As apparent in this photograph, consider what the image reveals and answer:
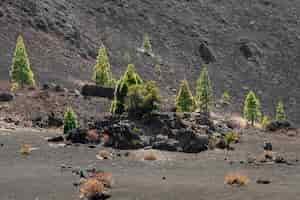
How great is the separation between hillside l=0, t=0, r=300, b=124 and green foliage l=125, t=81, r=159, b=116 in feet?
147

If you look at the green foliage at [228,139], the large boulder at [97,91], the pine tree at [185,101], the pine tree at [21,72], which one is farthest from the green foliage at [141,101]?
the pine tree at [21,72]

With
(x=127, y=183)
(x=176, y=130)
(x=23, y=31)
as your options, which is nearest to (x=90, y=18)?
(x=23, y=31)

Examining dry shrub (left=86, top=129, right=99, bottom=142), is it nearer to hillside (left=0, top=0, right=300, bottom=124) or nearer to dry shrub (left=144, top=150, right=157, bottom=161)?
dry shrub (left=144, top=150, right=157, bottom=161)

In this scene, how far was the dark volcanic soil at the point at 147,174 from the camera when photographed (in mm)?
20828

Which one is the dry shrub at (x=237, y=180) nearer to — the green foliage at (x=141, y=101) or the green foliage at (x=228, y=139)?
the green foliage at (x=228, y=139)

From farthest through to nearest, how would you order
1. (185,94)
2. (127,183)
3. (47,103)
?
(185,94)
(47,103)
(127,183)

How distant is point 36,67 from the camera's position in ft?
304

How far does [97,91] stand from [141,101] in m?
35.6

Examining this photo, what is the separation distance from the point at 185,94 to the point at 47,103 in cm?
2415

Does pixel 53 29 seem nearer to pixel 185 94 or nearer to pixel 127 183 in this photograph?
pixel 185 94

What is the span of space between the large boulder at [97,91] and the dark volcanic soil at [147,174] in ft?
119

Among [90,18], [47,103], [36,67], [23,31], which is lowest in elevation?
[47,103]

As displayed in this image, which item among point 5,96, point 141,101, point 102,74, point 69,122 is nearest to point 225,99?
point 102,74

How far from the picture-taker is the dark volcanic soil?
20828 millimetres
